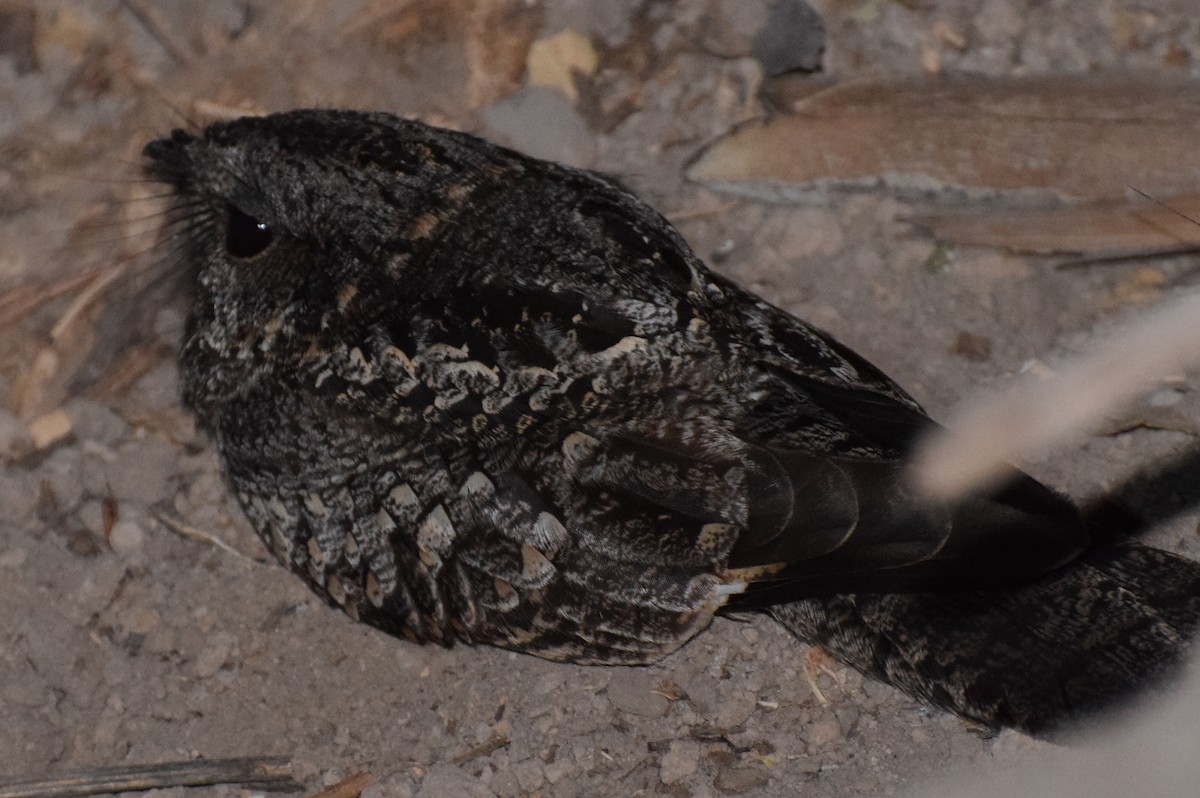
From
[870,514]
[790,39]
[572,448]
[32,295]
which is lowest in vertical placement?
[32,295]

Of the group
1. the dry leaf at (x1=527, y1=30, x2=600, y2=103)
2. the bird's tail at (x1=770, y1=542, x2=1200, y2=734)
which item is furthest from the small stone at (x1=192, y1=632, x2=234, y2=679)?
the dry leaf at (x1=527, y1=30, x2=600, y2=103)

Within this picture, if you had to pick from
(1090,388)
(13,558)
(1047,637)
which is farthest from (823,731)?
(13,558)

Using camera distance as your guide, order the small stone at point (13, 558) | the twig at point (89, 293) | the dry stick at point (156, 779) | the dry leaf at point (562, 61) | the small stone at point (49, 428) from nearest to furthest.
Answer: the dry stick at point (156, 779) → the small stone at point (13, 558) → the small stone at point (49, 428) → the twig at point (89, 293) → the dry leaf at point (562, 61)

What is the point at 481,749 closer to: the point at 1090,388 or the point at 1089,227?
the point at 1090,388

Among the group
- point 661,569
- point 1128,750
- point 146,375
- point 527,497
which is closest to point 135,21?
point 146,375

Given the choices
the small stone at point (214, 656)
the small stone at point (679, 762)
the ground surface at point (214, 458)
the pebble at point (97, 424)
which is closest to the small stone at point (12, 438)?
the ground surface at point (214, 458)

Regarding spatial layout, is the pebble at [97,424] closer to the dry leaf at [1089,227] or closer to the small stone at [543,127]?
the small stone at [543,127]

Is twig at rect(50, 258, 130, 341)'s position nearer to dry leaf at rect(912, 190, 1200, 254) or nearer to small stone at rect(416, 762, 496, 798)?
small stone at rect(416, 762, 496, 798)
